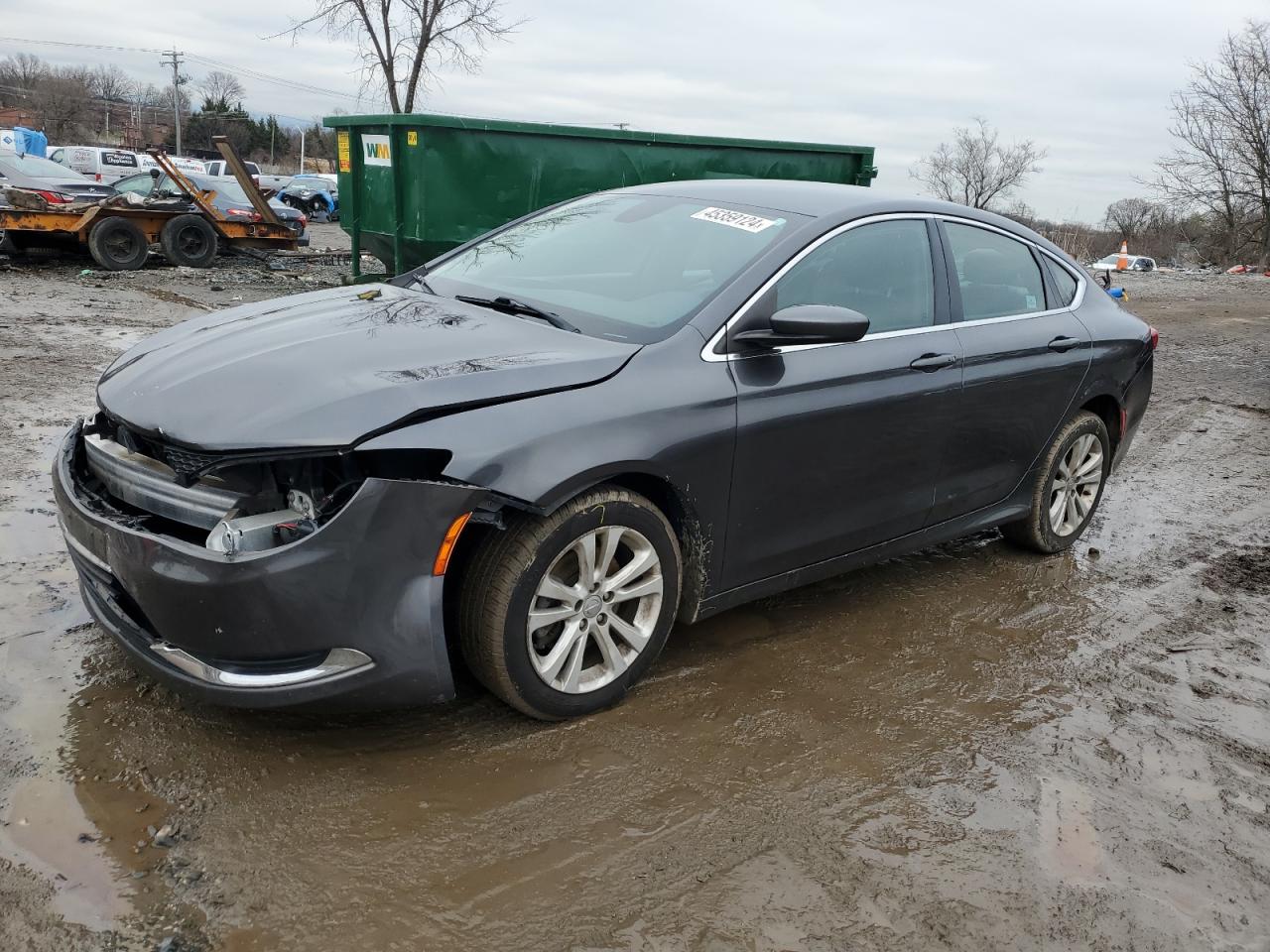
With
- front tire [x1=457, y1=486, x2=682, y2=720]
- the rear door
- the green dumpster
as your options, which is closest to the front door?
the rear door

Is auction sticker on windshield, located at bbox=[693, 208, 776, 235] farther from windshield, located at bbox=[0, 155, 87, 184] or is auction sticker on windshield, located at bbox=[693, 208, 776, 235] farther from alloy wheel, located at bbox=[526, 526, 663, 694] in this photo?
windshield, located at bbox=[0, 155, 87, 184]

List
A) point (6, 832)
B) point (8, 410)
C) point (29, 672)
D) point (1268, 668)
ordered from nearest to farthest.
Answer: point (6, 832)
point (29, 672)
point (1268, 668)
point (8, 410)

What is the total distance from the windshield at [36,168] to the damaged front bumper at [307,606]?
15015mm

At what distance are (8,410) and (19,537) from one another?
103 inches

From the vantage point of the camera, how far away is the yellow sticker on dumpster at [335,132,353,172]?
1125 cm

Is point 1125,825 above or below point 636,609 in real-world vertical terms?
below

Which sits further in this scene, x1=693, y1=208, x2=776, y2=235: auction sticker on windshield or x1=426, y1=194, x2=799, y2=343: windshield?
x1=693, y1=208, x2=776, y2=235: auction sticker on windshield

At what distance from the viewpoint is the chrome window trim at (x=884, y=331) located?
3287mm

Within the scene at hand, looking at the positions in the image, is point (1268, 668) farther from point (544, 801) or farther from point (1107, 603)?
point (544, 801)

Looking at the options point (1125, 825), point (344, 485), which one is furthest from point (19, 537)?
point (1125, 825)

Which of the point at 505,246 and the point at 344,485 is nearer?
the point at 344,485

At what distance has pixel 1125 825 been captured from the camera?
9.30 feet

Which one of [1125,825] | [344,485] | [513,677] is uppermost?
[344,485]

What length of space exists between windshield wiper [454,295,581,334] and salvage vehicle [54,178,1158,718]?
0.02 metres
